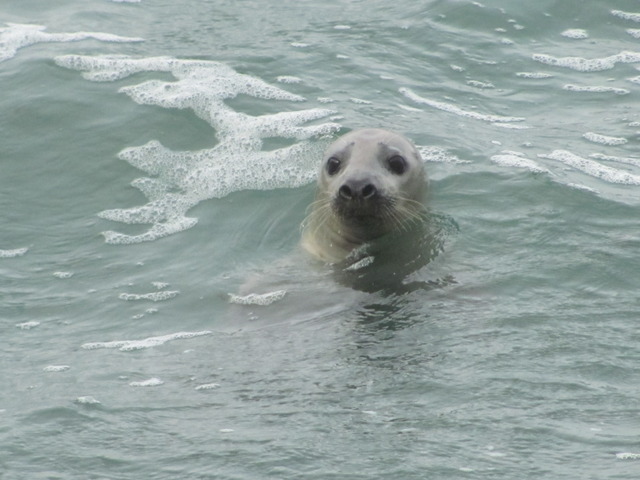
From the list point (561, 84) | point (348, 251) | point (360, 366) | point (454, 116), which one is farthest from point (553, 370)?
point (561, 84)

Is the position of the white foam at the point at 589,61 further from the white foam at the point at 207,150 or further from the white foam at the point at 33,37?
the white foam at the point at 33,37

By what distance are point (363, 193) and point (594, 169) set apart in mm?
2935

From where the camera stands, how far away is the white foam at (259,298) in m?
8.35

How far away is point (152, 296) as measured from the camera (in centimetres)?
855

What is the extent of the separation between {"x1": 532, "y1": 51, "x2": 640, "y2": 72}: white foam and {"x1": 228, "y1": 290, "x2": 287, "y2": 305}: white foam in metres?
6.16

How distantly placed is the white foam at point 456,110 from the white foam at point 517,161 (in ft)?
3.60

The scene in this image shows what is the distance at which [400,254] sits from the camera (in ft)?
29.3

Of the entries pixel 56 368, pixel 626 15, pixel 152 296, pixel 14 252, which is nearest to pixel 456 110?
pixel 626 15

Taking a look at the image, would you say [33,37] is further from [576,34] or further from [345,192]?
[345,192]

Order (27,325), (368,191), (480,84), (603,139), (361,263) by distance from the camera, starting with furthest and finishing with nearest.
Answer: (480,84)
(603,139)
(361,263)
(368,191)
(27,325)

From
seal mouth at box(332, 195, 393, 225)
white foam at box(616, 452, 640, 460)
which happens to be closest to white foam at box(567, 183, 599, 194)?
seal mouth at box(332, 195, 393, 225)

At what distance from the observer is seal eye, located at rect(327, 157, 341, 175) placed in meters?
9.23

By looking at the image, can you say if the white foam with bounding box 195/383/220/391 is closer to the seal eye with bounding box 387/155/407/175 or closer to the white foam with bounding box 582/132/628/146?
the seal eye with bounding box 387/155/407/175

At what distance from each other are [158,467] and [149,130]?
6491 mm
